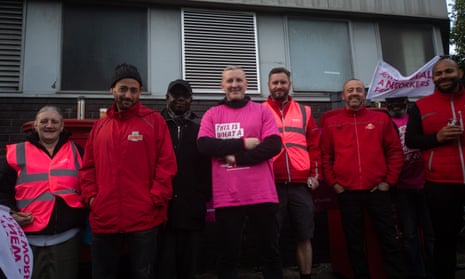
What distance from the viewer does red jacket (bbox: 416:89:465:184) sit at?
123 inches

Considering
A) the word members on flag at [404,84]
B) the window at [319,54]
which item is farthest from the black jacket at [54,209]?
the word members on flag at [404,84]

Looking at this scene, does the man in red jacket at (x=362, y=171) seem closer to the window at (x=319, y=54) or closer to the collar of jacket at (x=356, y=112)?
the collar of jacket at (x=356, y=112)

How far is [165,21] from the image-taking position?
211 inches

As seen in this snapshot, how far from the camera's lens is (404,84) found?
5016 mm

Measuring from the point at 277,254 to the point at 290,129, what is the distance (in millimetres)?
1296

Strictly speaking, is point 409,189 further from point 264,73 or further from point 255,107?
→ point 264,73

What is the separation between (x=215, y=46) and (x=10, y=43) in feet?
9.72

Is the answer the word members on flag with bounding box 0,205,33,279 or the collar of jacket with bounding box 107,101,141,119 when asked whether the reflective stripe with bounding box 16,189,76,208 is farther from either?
the word members on flag with bounding box 0,205,33,279

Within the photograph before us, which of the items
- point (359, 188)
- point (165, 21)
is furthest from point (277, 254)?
point (165, 21)

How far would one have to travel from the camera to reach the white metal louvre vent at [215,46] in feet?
17.6

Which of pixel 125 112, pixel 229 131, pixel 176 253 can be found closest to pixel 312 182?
pixel 229 131

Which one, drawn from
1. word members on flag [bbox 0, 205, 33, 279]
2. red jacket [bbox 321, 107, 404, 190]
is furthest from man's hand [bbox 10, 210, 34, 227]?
red jacket [bbox 321, 107, 404, 190]

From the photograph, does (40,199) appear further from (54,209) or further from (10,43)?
(10,43)

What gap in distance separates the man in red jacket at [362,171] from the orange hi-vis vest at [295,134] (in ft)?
1.12
